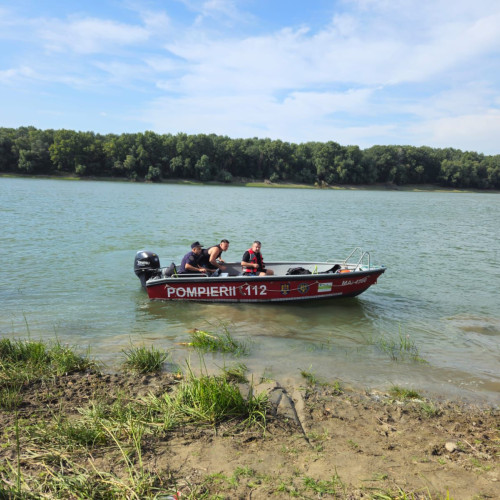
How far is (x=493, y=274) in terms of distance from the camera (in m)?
→ 13.8

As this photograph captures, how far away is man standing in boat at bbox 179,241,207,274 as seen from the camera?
994 centimetres

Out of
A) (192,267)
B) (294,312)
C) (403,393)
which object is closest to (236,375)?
(403,393)

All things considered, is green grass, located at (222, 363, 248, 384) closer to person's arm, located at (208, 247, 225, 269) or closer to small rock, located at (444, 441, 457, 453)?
Result: small rock, located at (444, 441, 457, 453)

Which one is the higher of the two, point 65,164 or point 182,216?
point 65,164

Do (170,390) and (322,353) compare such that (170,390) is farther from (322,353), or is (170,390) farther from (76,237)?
(76,237)

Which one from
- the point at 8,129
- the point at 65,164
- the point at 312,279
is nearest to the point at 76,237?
the point at 312,279

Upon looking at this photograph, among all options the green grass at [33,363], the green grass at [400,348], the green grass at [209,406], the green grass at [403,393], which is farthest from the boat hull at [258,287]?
the green grass at [209,406]

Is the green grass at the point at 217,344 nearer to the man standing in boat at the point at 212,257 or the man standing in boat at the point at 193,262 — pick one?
the man standing in boat at the point at 193,262

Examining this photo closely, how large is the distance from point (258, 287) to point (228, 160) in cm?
8633

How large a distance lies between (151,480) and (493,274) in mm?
14126

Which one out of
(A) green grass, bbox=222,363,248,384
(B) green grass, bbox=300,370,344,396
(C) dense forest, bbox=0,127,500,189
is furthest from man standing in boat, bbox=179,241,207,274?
(C) dense forest, bbox=0,127,500,189

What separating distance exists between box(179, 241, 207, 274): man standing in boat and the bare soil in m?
5.02

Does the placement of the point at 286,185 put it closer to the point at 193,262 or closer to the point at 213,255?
the point at 213,255

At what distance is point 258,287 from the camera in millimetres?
9562
